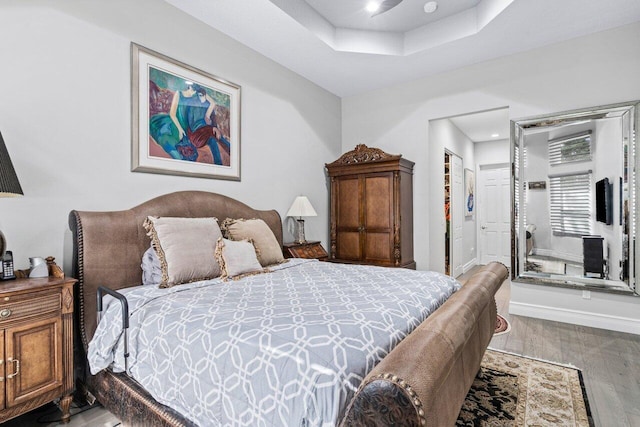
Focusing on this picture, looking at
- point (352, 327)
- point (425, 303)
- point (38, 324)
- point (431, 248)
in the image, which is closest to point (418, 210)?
point (431, 248)

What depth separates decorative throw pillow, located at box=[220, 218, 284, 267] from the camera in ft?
8.85

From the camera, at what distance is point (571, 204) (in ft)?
11.4

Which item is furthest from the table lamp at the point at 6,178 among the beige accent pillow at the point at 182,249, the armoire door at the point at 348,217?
the armoire door at the point at 348,217

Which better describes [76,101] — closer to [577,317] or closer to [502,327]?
[502,327]

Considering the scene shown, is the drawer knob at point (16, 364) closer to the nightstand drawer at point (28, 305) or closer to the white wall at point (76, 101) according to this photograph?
the nightstand drawer at point (28, 305)

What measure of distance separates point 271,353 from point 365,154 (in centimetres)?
347

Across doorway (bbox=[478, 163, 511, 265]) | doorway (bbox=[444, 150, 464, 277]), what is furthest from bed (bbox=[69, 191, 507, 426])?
doorway (bbox=[478, 163, 511, 265])

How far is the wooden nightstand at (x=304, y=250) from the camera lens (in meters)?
3.55

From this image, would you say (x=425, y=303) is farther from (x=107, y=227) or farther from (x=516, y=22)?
(x=516, y=22)

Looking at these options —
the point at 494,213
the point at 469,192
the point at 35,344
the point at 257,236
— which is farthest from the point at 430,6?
the point at 494,213

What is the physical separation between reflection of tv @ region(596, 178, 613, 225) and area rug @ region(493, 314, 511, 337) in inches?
55.1

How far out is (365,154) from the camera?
4.28 meters

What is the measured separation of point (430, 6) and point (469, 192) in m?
4.33

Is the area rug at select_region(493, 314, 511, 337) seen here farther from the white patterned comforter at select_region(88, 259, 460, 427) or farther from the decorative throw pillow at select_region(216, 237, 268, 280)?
the decorative throw pillow at select_region(216, 237, 268, 280)
